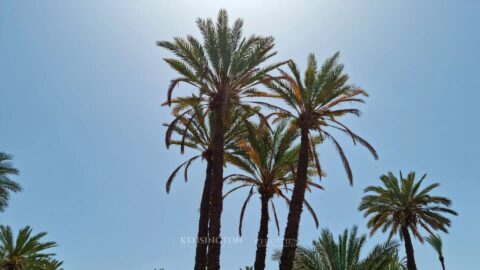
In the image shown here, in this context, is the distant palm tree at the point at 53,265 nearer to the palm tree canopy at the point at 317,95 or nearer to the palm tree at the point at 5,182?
the palm tree at the point at 5,182

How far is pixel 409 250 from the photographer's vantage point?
28.7m

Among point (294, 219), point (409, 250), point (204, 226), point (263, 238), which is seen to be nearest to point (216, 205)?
point (204, 226)

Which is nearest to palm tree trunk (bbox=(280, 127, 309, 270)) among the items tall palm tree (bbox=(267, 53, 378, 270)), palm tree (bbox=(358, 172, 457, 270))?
tall palm tree (bbox=(267, 53, 378, 270))

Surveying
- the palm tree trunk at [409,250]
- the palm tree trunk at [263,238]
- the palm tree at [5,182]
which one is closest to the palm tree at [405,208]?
the palm tree trunk at [409,250]

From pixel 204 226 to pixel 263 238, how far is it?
12.2 feet

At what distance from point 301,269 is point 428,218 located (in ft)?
50.1

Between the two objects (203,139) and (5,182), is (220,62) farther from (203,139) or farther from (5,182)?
(5,182)

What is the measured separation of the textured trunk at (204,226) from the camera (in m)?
18.5

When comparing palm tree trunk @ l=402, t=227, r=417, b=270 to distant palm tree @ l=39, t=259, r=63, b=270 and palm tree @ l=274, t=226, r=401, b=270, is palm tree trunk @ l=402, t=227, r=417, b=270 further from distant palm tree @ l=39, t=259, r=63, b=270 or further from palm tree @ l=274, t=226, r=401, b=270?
distant palm tree @ l=39, t=259, r=63, b=270

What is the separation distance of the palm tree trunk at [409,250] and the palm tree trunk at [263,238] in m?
12.8

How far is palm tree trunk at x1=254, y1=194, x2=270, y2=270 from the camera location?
69.5 ft

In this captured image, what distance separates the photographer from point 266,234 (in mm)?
21875

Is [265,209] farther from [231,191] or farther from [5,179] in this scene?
[5,179]

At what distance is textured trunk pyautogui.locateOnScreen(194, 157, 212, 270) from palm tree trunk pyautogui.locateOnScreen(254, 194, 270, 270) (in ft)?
11.1
